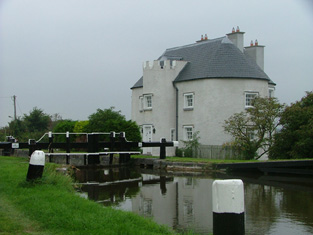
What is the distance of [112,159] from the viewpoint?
25.7m

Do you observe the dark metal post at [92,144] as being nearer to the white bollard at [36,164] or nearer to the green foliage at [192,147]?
the green foliage at [192,147]

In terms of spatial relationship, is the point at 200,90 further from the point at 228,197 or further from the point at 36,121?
the point at 228,197

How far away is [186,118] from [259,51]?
8867 millimetres

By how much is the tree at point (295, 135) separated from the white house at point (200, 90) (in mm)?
4827

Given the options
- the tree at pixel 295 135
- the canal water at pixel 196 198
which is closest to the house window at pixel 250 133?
the tree at pixel 295 135

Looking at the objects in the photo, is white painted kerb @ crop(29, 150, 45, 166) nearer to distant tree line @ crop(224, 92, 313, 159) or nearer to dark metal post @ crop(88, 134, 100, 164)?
dark metal post @ crop(88, 134, 100, 164)

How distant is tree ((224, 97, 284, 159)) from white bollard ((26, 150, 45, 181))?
17.5m

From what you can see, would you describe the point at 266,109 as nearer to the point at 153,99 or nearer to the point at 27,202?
the point at 153,99

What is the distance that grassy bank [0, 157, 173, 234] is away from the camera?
20.0 ft

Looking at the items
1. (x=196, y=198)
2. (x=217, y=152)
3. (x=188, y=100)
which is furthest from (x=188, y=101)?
(x=196, y=198)

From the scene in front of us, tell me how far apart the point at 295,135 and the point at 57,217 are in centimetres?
1903

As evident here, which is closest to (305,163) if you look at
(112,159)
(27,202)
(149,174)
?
(149,174)

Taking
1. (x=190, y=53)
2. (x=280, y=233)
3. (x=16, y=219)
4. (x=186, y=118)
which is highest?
(x=190, y=53)

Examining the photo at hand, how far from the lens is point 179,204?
12352 millimetres
